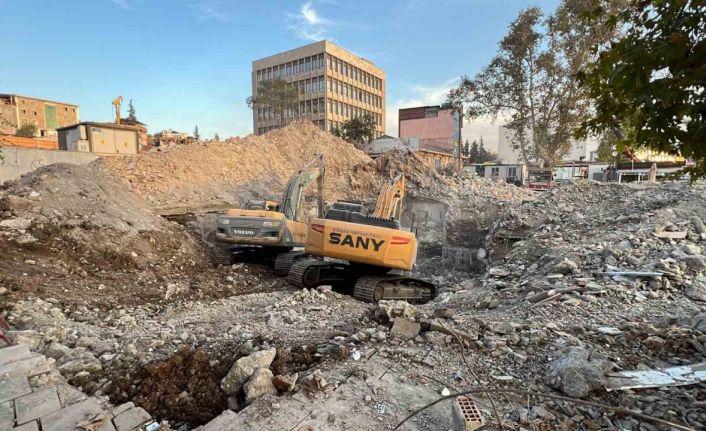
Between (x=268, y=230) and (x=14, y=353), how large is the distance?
5.10 m

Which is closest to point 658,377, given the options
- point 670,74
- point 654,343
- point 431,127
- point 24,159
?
point 654,343

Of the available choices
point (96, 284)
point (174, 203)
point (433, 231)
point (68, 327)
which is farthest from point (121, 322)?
point (433, 231)

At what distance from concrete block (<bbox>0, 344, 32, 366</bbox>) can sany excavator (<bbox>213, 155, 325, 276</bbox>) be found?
4767 mm

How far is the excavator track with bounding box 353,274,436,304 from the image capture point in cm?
689

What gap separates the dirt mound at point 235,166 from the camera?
44.8ft

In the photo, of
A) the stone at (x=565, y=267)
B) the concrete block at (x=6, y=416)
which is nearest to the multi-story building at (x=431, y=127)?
the stone at (x=565, y=267)

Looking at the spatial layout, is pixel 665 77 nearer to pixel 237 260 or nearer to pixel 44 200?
pixel 237 260

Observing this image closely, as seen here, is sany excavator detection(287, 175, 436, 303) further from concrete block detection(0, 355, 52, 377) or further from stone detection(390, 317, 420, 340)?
concrete block detection(0, 355, 52, 377)

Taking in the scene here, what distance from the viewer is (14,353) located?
3.52m

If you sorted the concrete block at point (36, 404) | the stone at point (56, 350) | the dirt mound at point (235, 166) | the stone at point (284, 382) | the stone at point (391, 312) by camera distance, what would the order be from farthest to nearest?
the dirt mound at point (235, 166)
the stone at point (391, 312)
the stone at point (56, 350)
the stone at point (284, 382)
the concrete block at point (36, 404)

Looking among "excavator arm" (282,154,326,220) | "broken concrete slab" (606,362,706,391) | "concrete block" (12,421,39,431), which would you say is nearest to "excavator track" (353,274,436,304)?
"excavator arm" (282,154,326,220)

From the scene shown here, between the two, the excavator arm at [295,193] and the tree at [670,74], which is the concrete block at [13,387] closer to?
the tree at [670,74]

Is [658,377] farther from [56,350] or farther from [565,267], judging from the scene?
[56,350]

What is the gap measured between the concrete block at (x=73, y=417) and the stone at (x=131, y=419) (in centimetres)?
4
